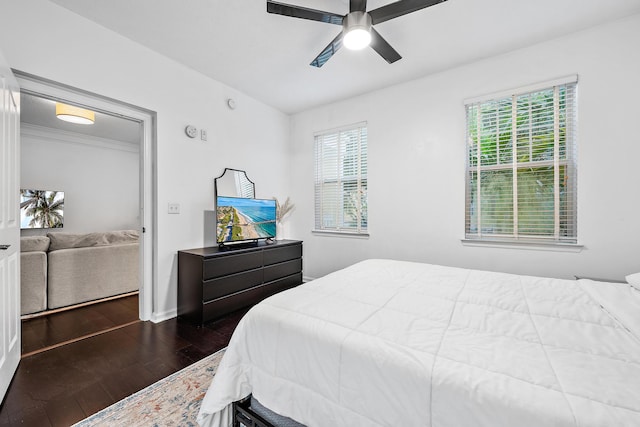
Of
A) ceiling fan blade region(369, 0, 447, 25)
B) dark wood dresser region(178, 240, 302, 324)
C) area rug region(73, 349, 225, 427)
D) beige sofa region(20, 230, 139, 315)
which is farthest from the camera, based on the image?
beige sofa region(20, 230, 139, 315)

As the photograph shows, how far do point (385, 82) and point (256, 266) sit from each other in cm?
276

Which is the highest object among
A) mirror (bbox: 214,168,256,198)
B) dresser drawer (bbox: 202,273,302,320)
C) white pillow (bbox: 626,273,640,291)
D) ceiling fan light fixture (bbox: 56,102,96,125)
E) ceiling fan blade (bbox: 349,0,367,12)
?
ceiling fan blade (bbox: 349,0,367,12)

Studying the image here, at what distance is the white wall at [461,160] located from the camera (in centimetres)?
223

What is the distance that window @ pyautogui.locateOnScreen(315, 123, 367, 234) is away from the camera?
3662 millimetres

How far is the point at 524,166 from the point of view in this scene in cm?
263

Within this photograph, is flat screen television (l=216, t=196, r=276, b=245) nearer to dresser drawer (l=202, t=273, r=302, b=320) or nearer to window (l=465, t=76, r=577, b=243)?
dresser drawer (l=202, t=273, r=302, b=320)

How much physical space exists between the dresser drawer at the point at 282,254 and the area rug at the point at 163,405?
5.16 feet

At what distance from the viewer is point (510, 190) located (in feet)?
8.86

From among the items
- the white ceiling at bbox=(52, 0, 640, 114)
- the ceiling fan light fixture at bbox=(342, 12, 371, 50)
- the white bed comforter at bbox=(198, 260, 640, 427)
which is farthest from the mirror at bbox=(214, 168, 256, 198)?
the white bed comforter at bbox=(198, 260, 640, 427)

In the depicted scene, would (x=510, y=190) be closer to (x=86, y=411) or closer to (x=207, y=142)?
(x=207, y=142)

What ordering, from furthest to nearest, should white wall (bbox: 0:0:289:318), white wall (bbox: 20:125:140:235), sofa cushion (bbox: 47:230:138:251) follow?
1. white wall (bbox: 20:125:140:235)
2. sofa cushion (bbox: 47:230:138:251)
3. white wall (bbox: 0:0:289:318)

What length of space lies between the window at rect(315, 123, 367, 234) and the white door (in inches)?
120

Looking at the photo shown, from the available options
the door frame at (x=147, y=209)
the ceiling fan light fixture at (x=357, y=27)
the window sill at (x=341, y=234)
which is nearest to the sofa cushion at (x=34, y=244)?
the door frame at (x=147, y=209)

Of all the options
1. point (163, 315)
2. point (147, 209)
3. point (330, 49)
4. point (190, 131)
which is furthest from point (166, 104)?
point (163, 315)
